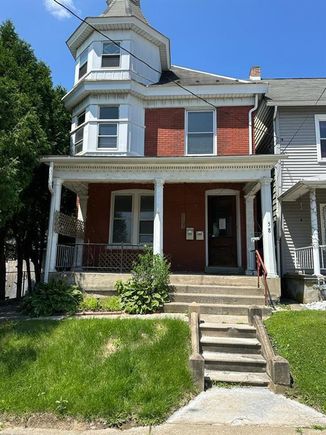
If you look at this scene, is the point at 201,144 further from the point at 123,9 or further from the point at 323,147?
Answer: the point at 123,9

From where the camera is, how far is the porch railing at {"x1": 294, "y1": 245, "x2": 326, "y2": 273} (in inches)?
408

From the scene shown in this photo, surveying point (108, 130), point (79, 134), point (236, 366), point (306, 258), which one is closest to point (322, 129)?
point (306, 258)

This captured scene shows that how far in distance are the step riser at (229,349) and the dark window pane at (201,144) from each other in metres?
7.41

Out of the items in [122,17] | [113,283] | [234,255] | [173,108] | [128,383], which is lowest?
[128,383]

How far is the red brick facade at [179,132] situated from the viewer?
12234 millimetres

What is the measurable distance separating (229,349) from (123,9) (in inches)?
506

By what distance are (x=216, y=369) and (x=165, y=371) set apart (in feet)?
3.18

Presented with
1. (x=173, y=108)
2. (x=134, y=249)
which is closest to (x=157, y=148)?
(x=173, y=108)

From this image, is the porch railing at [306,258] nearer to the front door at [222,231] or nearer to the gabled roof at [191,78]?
the front door at [222,231]

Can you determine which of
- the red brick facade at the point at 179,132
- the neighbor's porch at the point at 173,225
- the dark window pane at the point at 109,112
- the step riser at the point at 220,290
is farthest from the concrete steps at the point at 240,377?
the dark window pane at the point at 109,112

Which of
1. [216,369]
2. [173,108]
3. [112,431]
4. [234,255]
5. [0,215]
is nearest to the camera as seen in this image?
[112,431]

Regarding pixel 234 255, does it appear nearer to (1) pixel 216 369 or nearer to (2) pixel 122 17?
(1) pixel 216 369

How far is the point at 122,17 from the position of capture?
12.7 meters

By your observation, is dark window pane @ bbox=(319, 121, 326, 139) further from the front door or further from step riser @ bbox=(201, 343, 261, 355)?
step riser @ bbox=(201, 343, 261, 355)
